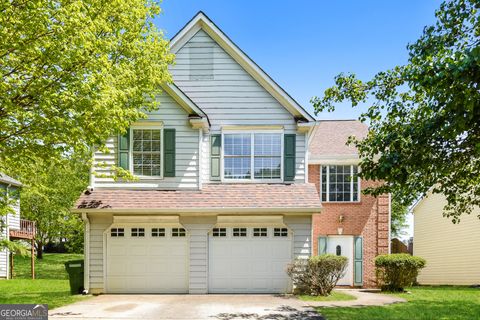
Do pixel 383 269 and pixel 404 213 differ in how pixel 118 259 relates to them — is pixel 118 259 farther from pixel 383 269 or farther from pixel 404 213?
pixel 404 213

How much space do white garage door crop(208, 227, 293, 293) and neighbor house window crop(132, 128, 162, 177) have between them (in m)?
3.12

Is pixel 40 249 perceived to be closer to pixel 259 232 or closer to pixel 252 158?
pixel 252 158

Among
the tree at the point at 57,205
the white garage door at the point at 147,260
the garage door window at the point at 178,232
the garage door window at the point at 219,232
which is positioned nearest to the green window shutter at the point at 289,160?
the garage door window at the point at 219,232

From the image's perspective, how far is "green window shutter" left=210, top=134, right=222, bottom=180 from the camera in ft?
52.7

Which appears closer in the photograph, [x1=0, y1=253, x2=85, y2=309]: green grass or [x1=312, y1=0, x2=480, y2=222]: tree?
[x1=312, y1=0, x2=480, y2=222]: tree

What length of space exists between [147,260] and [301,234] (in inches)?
214

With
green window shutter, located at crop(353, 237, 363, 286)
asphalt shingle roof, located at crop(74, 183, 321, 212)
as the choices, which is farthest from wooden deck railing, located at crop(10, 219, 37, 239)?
green window shutter, located at crop(353, 237, 363, 286)

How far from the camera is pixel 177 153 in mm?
15617

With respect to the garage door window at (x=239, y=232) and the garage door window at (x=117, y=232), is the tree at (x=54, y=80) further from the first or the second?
the garage door window at (x=239, y=232)

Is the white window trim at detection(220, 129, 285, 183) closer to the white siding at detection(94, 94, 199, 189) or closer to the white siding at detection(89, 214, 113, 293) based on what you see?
the white siding at detection(94, 94, 199, 189)

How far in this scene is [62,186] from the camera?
123 feet

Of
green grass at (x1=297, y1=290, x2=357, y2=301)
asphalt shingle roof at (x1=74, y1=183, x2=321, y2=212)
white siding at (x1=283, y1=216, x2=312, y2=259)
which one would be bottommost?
green grass at (x1=297, y1=290, x2=357, y2=301)

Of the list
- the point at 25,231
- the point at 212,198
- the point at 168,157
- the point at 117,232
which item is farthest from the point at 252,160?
the point at 25,231

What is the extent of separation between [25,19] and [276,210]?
9.18m
